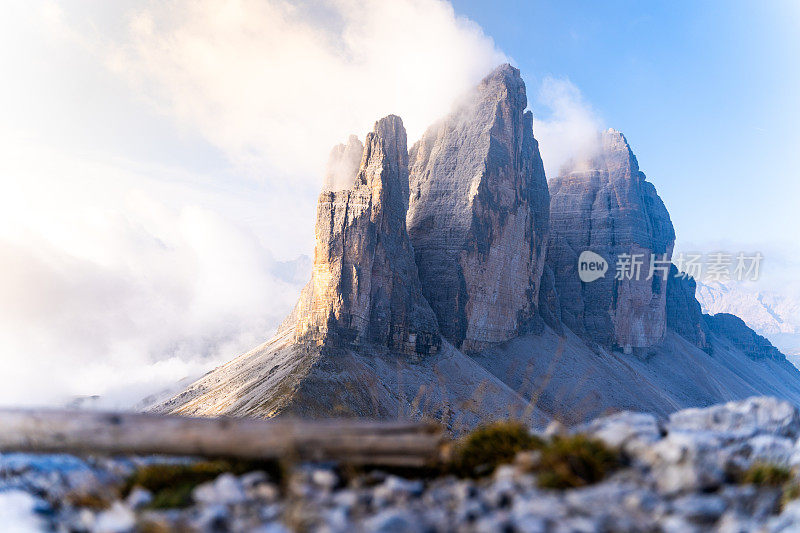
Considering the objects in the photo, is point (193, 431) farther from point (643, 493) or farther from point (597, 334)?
point (597, 334)

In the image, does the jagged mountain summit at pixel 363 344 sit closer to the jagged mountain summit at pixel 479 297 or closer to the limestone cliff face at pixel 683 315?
the jagged mountain summit at pixel 479 297

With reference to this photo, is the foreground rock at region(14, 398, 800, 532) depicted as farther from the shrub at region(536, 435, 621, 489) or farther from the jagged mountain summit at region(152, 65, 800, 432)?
the jagged mountain summit at region(152, 65, 800, 432)

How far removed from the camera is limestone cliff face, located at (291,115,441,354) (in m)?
52.4

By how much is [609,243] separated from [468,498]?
351 feet

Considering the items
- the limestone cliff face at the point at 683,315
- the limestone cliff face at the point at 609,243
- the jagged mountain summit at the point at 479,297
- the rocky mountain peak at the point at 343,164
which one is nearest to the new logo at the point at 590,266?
the limestone cliff face at the point at 609,243

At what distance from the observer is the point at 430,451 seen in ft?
17.7

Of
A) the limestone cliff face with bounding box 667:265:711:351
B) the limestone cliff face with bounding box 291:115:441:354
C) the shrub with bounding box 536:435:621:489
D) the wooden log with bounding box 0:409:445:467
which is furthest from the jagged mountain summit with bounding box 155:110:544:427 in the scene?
the limestone cliff face with bounding box 667:265:711:351

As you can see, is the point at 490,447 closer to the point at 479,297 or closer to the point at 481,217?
the point at 479,297

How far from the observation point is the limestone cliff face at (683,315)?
121 m

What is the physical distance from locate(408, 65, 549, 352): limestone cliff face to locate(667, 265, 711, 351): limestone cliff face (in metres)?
57.2

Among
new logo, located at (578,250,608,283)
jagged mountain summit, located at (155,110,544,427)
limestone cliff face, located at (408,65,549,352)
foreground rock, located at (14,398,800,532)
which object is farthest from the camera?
new logo, located at (578,250,608,283)

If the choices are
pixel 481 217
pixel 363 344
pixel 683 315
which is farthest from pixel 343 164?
pixel 683 315

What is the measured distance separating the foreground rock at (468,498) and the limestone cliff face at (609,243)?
91833mm

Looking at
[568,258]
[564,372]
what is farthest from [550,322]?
[568,258]
